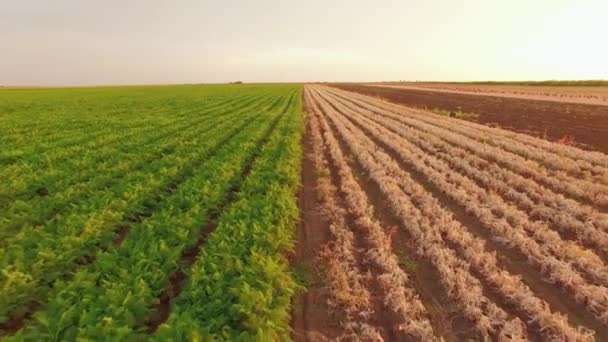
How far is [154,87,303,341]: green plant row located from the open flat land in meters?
0.03

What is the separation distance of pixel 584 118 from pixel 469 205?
27.0 meters

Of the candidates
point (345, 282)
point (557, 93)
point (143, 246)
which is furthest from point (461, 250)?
point (557, 93)

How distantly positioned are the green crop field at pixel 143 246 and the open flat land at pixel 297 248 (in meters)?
0.03

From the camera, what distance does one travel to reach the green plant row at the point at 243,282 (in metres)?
4.49

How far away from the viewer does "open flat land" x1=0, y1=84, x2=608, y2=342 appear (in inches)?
198

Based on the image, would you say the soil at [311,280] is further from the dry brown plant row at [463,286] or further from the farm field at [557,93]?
the farm field at [557,93]

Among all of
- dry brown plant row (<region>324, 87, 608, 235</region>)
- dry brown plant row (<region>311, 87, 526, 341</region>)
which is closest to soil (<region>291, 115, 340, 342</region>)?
dry brown plant row (<region>311, 87, 526, 341</region>)

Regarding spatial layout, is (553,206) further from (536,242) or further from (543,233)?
(536,242)

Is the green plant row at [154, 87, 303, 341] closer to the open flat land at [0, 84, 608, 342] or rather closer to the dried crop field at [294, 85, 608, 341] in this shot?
the open flat land at [0, 84, 608, 342]

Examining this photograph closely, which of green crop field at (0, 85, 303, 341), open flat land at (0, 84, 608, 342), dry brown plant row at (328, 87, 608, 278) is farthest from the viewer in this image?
dry brown plant row at (328, 87, 608, 278)

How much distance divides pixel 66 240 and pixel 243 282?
11.1ft

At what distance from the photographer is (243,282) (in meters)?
5.36

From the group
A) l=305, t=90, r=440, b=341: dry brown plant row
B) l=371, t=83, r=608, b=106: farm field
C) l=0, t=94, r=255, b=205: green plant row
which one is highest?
l=0, t=94, r=255, b=205: green plant row

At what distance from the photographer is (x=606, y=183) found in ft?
39.6
